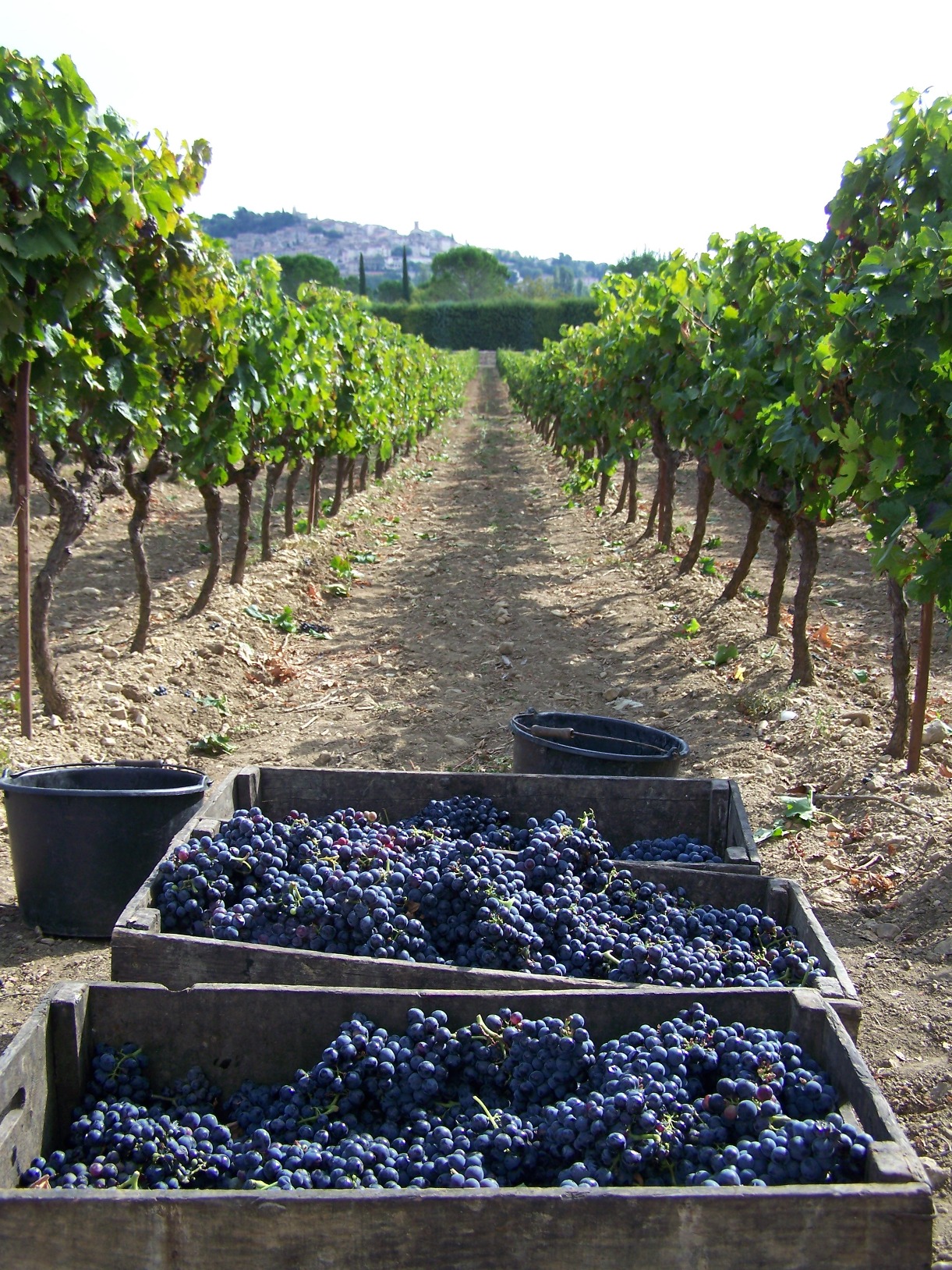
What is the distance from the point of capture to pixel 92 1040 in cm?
236

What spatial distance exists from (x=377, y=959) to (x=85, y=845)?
175 cm

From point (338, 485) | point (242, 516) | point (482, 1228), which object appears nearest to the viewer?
point (482, 1228)

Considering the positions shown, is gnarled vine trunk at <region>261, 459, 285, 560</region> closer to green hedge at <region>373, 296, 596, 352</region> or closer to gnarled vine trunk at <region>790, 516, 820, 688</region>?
gnarled vine trunk at <region>790, 516, 820, 688</region>

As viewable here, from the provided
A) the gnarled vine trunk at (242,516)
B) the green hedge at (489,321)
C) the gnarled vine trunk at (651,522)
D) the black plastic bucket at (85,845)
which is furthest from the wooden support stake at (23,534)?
the green hedge at (489,321)

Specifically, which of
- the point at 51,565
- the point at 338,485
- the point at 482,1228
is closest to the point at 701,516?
the point at 338,485

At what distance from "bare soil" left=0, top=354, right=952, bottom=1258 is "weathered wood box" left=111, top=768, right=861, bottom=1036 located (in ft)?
2.55

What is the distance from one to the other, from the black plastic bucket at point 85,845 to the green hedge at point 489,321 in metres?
74.8

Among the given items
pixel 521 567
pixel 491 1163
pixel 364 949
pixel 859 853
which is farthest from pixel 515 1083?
pixel 521 567

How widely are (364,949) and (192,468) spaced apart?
20.2 ft

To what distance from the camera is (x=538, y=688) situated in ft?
24.1

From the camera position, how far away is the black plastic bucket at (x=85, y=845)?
381 cm

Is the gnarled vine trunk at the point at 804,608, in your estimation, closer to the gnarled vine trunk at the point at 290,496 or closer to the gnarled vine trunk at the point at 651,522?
the gnarled vine trunk at the point at 651,522

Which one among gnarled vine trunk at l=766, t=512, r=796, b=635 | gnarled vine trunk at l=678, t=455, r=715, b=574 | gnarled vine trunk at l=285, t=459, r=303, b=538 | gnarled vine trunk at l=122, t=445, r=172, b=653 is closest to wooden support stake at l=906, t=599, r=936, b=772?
gnarled vine trunk at l=766, t=512, r=796, b=635

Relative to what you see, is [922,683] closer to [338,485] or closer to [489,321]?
[338,485]
